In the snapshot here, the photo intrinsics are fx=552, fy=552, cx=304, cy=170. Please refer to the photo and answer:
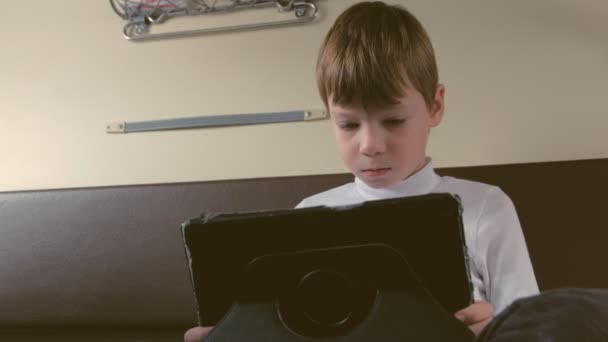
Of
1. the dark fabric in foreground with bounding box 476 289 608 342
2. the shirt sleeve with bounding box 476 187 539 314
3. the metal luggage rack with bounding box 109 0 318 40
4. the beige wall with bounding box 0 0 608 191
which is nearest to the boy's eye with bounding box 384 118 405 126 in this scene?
the shirt sleeve with bounding box 476 187 539 314

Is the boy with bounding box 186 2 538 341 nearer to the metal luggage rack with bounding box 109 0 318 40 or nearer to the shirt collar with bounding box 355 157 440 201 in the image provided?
the shirt collar with bounding box 355 157 440 201

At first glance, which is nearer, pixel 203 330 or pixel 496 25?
pixel 203 330

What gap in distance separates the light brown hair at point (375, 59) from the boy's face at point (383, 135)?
0.02 m

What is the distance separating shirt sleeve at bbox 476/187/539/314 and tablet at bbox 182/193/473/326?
1.19 feet

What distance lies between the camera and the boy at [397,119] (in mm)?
853

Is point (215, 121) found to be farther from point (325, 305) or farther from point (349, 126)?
point (325, 305)

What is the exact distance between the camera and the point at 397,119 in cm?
86

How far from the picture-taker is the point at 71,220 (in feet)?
5.16

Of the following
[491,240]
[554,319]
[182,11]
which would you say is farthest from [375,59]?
[182,11]

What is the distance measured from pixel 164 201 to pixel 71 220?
30cm

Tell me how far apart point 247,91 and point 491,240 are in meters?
0.92

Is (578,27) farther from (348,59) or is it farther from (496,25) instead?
(348,59)

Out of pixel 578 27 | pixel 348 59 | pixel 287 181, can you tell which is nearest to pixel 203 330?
pixel 348 59

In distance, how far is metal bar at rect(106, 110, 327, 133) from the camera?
1.55m
